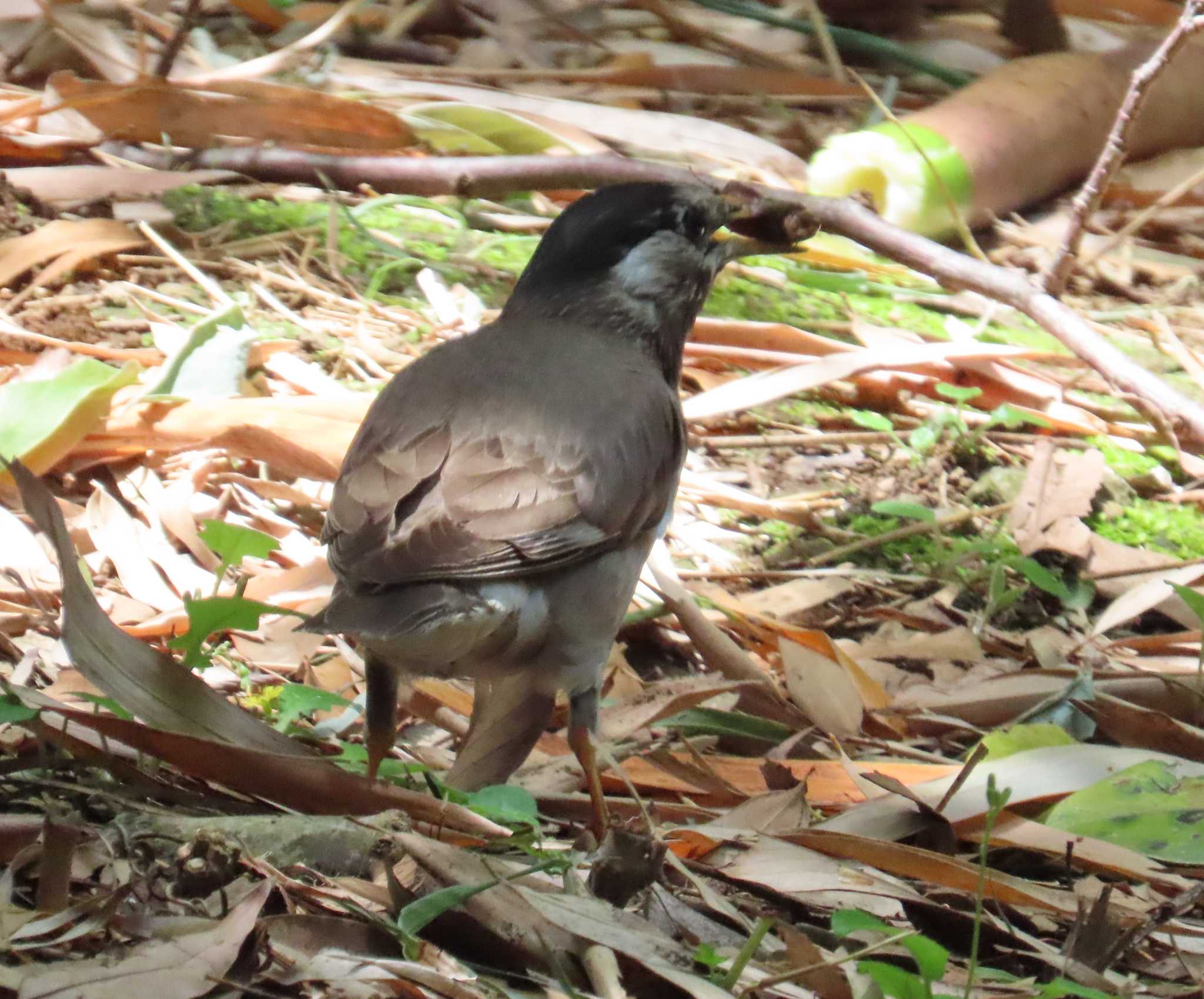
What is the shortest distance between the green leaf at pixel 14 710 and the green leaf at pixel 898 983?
131 centimetres

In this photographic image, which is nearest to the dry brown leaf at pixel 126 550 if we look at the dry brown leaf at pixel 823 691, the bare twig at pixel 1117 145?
the dry brown leaf at pixel 823 691

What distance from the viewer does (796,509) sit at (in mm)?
4270

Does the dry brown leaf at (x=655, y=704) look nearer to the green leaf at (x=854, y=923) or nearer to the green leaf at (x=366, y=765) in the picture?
the green leaf at (x=366, y=765)

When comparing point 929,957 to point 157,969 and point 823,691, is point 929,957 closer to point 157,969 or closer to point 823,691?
point 157,969

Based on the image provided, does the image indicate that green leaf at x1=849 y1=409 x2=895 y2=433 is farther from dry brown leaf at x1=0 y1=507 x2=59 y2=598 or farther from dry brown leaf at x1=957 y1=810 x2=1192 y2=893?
dry brown leaf at x1=0 y1=507 x2=59 y2=598

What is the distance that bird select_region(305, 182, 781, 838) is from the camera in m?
2.69

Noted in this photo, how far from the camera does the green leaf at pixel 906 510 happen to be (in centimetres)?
418

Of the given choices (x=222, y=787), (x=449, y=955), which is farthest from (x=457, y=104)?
(x=449, y=955)

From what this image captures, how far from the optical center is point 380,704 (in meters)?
3.00

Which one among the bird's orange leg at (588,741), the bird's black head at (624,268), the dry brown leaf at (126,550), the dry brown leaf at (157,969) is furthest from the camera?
the bird's black head at (624,268)

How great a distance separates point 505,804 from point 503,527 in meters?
0.52

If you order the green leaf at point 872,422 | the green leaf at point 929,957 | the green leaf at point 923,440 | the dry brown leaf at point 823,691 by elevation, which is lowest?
the green leaf at point 872,422

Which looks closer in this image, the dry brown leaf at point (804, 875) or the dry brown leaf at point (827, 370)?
the dry brown leaf at point (804, 875)

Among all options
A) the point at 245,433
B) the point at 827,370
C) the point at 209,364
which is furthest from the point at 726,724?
the point at 209,364
